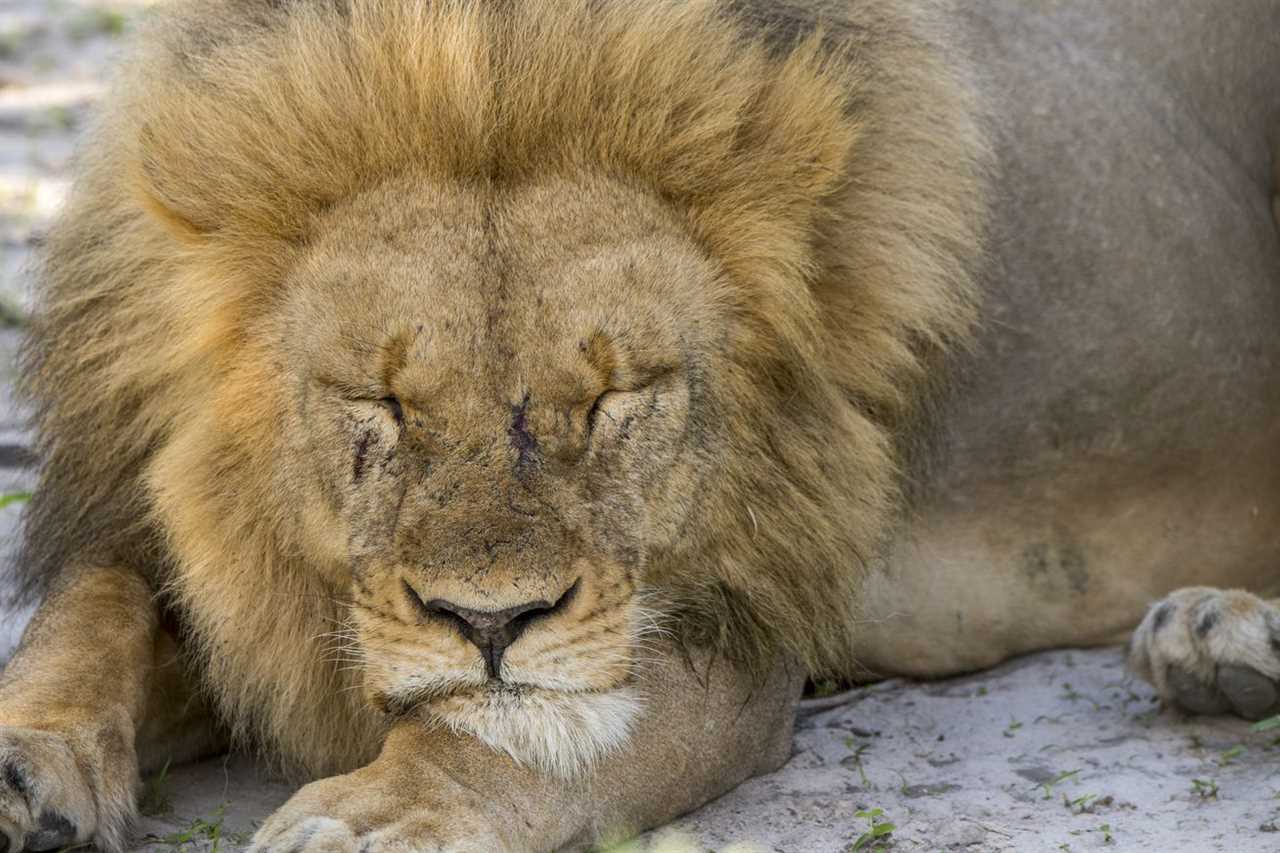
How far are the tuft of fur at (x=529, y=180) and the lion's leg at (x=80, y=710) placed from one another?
0.46ft

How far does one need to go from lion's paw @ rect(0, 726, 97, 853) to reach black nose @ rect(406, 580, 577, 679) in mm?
668

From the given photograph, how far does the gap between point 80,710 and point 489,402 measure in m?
0.91

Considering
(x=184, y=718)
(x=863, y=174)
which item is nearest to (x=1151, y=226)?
(x=863, y=174)

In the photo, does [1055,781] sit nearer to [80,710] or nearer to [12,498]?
[80,710]

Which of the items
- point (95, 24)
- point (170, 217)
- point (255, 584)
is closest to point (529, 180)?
point (170, 217)

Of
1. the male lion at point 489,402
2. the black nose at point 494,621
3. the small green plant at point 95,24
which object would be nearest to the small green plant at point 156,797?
the male lion at point 489,402

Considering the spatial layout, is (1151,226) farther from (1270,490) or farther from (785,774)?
(785,774)

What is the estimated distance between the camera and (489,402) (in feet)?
8.67

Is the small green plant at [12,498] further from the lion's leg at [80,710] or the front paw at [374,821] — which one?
the front paw at [374,821]

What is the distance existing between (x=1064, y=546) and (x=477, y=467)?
1.88 metres

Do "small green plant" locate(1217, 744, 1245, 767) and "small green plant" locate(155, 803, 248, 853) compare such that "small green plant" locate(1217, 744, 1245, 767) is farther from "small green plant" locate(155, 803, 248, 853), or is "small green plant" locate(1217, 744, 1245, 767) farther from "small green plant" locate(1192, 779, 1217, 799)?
"small green plant" locate(155, 803, 248, 853)

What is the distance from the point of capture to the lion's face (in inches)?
103

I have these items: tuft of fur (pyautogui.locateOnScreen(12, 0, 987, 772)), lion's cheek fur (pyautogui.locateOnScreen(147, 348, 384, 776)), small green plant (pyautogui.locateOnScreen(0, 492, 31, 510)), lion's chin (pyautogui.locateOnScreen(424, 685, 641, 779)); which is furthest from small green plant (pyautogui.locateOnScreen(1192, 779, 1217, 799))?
small green plant (pyautogui.locateOnScreen(0, 492, 31, 510))

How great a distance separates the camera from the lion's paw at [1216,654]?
3539 millimetres
